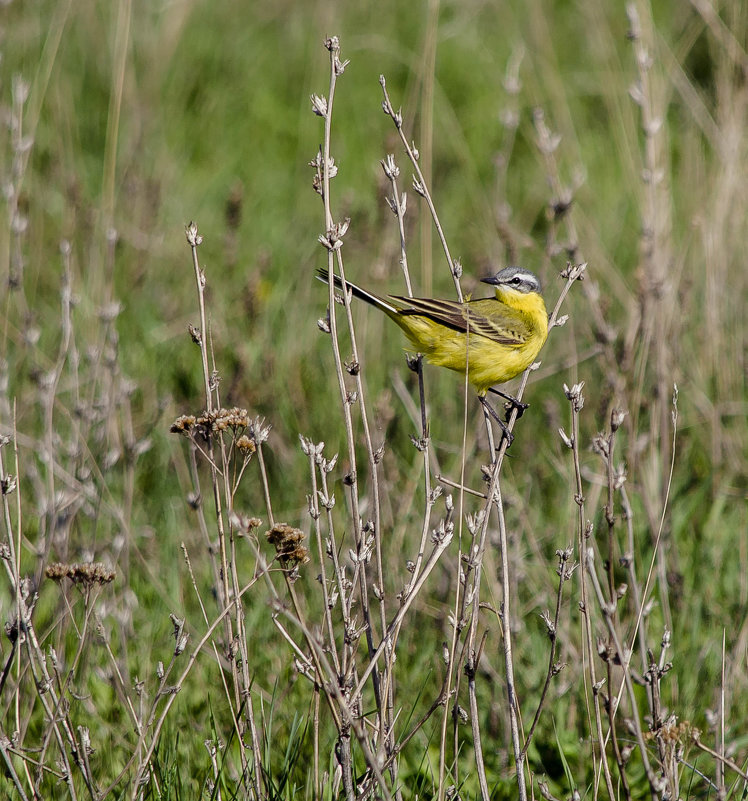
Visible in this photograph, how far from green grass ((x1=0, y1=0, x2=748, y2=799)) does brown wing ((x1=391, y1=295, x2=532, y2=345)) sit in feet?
0.83

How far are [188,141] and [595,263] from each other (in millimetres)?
3217

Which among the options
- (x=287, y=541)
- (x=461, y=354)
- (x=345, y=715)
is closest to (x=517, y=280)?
(x=461, y=354)

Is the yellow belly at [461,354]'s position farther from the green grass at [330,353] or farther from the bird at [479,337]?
the green grass at [330,353]

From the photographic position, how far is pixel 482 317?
13.2ft

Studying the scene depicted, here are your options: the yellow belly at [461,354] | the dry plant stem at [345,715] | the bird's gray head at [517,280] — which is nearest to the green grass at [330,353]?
the bird's gray head at [517,280]

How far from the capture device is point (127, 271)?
6266mm

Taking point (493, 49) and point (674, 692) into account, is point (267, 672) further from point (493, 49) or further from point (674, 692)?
point (493, 49)

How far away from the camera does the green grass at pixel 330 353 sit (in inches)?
143

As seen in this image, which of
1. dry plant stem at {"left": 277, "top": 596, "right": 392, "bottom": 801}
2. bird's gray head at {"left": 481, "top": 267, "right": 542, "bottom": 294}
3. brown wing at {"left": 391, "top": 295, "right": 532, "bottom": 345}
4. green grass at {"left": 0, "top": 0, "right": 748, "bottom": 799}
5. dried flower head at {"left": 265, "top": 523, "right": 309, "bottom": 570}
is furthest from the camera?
bird's gray head at {"left": 481, "top": 267, "right": 542, "bottom": 294}

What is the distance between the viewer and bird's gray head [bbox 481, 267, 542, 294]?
4.17 m

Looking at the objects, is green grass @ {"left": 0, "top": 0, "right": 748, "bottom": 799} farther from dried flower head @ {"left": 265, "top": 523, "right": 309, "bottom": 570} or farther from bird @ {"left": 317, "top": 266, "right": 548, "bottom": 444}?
bird @ {"left": 317, "top": 266, "right": 548, "bottom": 444}

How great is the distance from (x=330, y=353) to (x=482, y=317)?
5.79ft

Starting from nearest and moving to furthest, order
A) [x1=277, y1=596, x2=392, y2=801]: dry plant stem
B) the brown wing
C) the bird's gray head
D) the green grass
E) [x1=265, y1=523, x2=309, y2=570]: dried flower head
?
[x1=277, y1=596, x2=392, y2=801]: dry plant stem < [x1=265, y1=523, x2=309, y2=570]: dried flower head < the brown wing < the green grass < the bird's gray head

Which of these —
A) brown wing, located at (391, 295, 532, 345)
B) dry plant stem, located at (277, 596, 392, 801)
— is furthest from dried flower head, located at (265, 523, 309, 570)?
brown wing, located at (391, 295, 532, 345)
